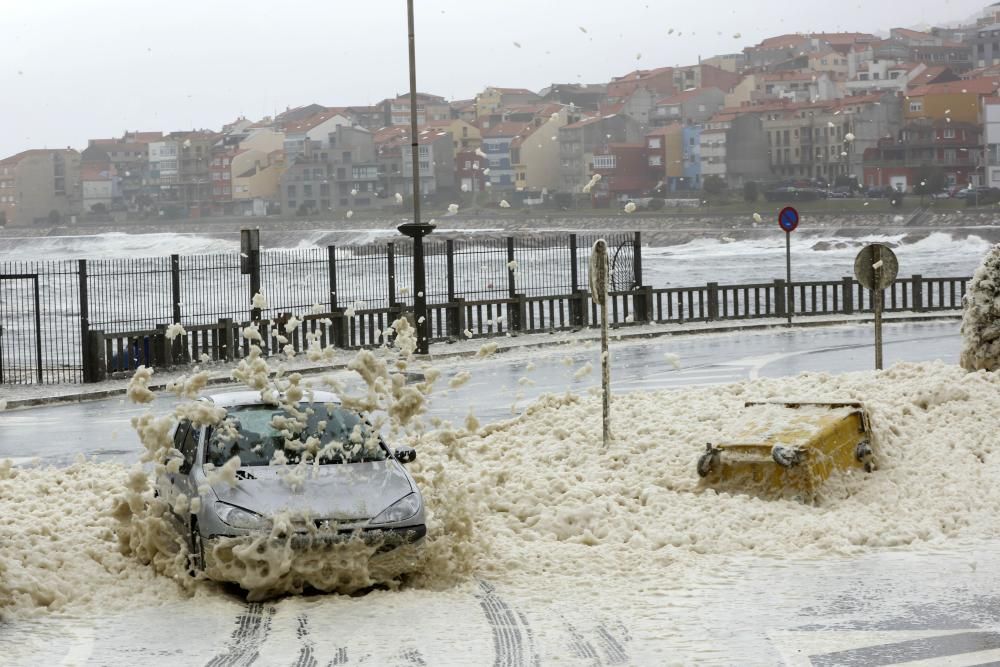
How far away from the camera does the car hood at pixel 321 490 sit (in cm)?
946

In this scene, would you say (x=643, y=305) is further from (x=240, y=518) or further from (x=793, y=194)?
(x=793, y=194)

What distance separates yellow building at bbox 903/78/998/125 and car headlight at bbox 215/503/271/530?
149 meters

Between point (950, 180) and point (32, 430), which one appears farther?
point (950, 180)

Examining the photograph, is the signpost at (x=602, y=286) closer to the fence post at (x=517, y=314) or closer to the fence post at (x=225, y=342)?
the fence post at (x=225, y=342)

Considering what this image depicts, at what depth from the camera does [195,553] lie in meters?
9.73

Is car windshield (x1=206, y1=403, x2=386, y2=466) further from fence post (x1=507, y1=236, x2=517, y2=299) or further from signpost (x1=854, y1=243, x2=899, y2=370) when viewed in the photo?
fence post (x1=507, y1=236, x2=517, y2=299)

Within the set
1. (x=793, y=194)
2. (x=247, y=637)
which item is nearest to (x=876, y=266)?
(x=247, y=637)

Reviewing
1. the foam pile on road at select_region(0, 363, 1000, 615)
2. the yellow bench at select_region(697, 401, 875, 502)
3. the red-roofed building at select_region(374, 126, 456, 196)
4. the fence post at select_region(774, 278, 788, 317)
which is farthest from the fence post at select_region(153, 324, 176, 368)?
the red-roofed building at select_region(374, 126, 456, 196)

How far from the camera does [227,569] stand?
9398 millimetres

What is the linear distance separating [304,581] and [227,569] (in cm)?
49

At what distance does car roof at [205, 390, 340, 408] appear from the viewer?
10680 millimetres

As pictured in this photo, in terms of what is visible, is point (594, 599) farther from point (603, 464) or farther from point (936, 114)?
point (936, 114)

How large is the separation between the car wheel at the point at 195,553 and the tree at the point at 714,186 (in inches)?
5896

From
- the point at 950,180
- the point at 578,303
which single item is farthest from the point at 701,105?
the point at 578,303
